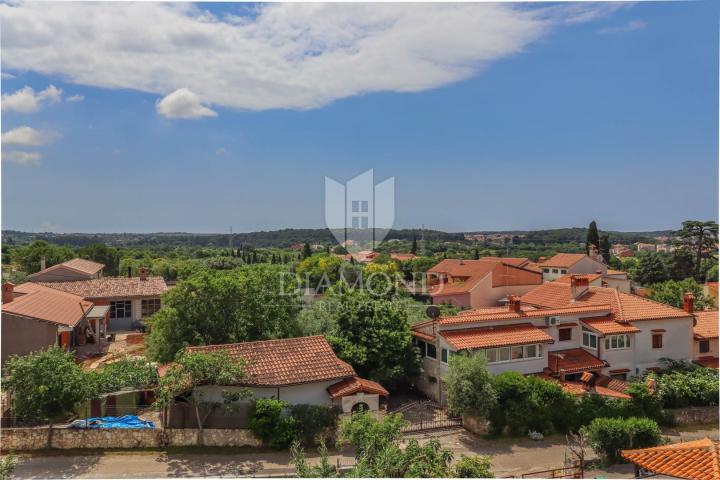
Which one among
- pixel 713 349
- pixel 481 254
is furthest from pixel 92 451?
pixel 481 254

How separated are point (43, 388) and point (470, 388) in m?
11.8

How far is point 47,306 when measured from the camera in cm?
2155

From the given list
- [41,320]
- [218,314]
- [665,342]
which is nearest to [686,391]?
[665,342]

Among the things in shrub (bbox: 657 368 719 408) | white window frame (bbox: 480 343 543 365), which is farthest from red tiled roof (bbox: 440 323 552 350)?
shrub (bbox: 657 368 719 408)

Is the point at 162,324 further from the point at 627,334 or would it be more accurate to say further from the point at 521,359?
the point at 627,334

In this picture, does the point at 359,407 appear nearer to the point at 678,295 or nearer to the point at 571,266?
the point at 678,295

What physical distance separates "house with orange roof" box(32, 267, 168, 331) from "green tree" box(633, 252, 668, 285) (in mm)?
40537

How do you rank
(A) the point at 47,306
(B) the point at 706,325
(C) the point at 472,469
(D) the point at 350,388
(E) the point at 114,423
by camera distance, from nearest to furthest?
1. (C) the point at 472,469
2. (E) the point at 114,423
3. (D) the point at 350,388
4. (A) the point at 47,306
5. (B) the point at 706,325

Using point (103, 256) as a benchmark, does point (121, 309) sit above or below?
below

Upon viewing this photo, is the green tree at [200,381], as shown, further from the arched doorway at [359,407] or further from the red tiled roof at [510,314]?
the red tiled roof at [510,314]

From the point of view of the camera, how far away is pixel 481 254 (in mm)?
70500

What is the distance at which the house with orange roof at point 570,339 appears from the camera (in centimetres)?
1858

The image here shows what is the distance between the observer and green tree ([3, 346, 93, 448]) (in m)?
13.0

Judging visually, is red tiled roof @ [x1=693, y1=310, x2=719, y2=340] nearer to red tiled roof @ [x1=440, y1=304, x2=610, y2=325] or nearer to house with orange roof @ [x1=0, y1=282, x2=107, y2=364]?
red tiled roof @ [x1=440, y1=304, x2=610, y2=325]
